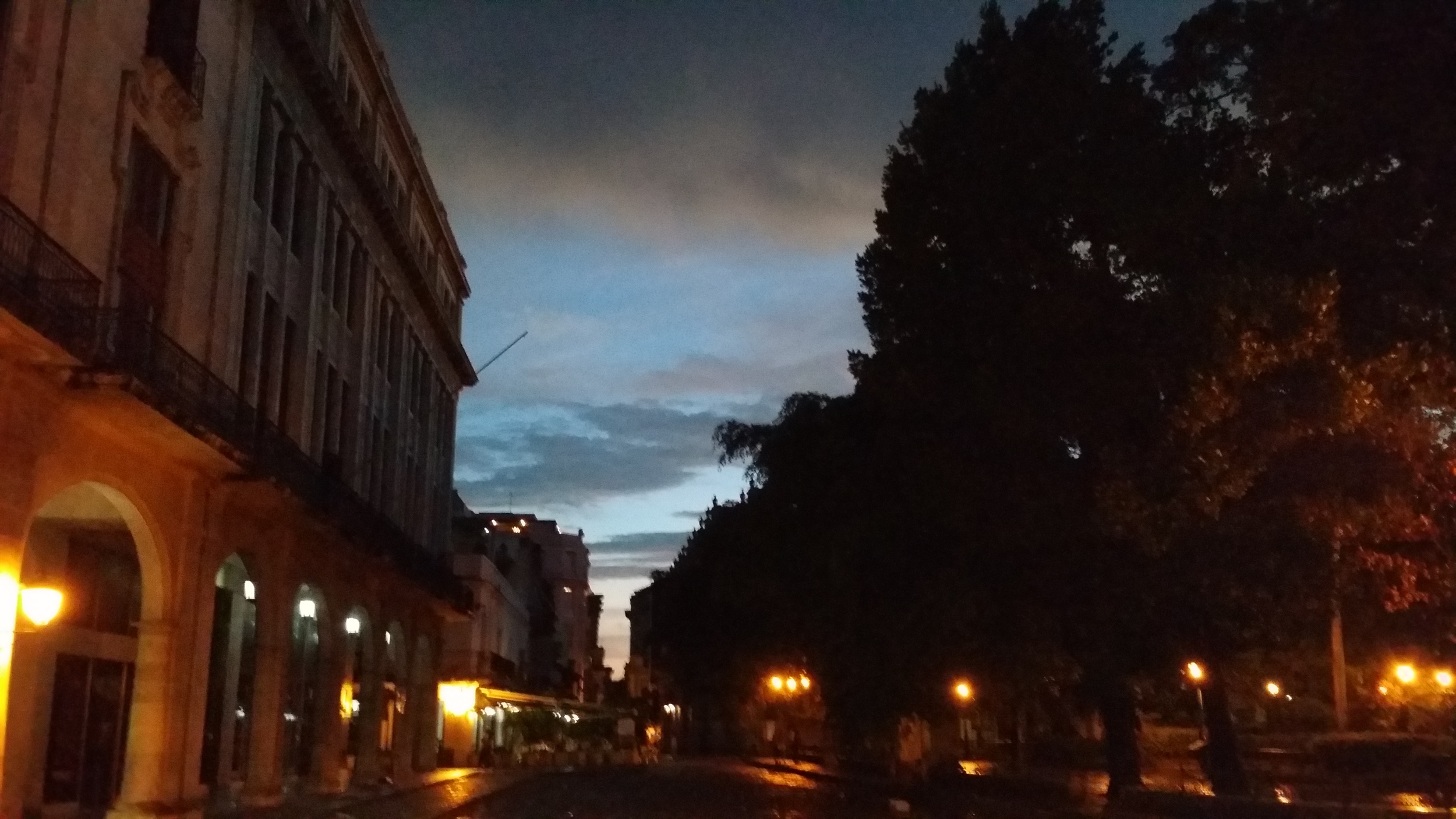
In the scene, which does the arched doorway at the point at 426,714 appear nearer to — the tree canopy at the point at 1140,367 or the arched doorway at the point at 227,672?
the arched doorway at the point at 227,672

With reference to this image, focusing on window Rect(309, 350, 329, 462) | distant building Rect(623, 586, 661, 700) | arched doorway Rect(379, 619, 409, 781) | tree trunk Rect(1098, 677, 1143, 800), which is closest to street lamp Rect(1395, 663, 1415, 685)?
tree trunk Rect(1098, 677, 1143, 800)

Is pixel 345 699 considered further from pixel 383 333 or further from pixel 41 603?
pixel 41 603

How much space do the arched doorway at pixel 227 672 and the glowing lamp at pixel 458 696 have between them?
20491 millimetres

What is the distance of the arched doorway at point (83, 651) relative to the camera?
1903cm

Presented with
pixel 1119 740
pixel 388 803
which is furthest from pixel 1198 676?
pixel 388 803

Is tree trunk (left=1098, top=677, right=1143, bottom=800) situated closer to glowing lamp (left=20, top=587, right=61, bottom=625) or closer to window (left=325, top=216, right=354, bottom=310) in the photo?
glowing lamp (left=20, top=587, right=61, bottom=625)

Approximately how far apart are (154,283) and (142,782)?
719cm

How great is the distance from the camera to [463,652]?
167ft

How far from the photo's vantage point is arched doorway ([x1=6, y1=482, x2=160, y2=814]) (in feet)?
62.4

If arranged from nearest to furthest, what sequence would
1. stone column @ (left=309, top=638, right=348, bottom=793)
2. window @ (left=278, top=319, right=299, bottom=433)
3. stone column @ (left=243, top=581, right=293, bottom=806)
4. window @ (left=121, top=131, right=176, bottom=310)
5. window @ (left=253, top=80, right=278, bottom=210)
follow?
window @ (left=121, top=131, right=176, bottom=310), stone column @ (left=243, top=581, right=293, bottom=806), window @ (left=253, top=80, right=278, bottom=210), window @ (left=278, top=319, right=299, bottom=433), stone column @ (left=309, top=638, right=348, bottom=793)

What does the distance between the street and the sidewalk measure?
611 mm

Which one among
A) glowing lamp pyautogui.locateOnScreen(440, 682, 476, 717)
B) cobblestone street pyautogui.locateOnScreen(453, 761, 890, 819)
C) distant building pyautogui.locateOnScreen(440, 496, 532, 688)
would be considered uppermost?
distant building pyautogui.locateOnScreen(440, 496, 532, 688)

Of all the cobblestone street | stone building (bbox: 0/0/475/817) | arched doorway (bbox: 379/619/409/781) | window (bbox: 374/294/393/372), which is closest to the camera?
stone building (bbox: 0/0/475/817)

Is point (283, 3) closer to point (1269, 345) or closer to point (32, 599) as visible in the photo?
A: point (32, 599)
